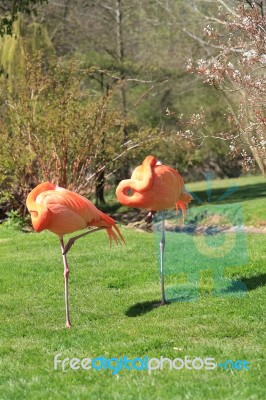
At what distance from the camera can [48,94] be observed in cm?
1805

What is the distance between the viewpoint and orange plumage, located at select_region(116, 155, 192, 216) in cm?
805

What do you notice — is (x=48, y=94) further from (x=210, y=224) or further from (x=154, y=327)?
(x=154, y=327)

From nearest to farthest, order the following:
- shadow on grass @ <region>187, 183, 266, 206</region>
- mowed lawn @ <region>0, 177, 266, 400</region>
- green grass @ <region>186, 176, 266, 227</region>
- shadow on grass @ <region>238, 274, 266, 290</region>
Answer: mowed lawn @ <region>0, 177, 266, 400</region>
shadow on grass @ <region>238, 274, 266, 290</region>
green grass @ <region>186, 176, 266, 227</region>
shadow on grass @ <region>187, 183, 266, 206</region>

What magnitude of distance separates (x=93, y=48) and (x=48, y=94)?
1181 cm

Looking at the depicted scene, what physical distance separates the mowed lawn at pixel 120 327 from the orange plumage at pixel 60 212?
103 cm

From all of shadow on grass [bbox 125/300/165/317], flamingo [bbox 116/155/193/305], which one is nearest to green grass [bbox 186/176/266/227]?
flamingo [bbox 116/155/193/305]

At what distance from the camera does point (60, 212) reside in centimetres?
763

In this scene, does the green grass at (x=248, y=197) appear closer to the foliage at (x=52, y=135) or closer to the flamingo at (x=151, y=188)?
the flamingo at (x=151, y=188)

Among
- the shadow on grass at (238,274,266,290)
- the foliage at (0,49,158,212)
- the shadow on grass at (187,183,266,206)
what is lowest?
the shadow on grass at (187,183,266,206)

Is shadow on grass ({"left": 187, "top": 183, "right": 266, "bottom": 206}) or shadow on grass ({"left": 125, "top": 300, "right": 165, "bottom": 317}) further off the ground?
shadow on grass ({"left": 125, "top": 300, "right": 165, "bottom": 317})

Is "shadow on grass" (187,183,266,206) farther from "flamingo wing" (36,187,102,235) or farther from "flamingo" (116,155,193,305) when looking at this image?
"flamingo wing" (36,187,102,235)

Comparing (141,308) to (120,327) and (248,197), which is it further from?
(248,197)

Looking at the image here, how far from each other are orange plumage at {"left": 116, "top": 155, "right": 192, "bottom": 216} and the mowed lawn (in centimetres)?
114

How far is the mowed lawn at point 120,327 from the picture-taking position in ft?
18.4
